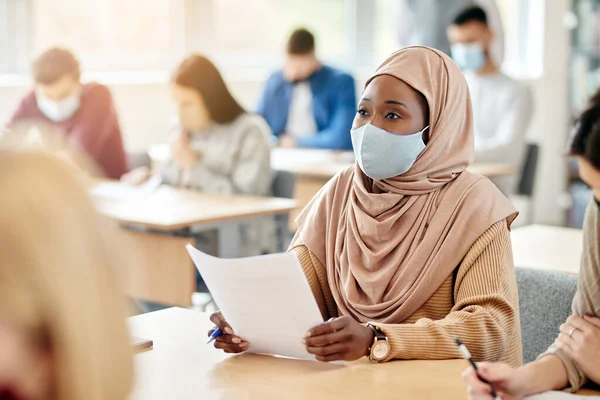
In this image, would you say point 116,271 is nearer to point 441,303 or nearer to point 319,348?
point 319,348

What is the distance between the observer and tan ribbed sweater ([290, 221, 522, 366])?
1.68m

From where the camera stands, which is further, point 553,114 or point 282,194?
point 553,114

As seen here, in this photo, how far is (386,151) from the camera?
6.28 feet

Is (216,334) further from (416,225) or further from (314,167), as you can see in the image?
(314,167)

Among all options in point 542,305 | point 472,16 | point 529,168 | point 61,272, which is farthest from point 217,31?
point 61,272

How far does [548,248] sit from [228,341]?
1551 mm

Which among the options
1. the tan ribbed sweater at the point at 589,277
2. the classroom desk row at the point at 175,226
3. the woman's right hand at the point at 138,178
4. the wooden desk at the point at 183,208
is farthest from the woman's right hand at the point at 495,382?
the woman's right hand at the point at 138,178

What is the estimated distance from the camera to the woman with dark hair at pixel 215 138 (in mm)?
4059

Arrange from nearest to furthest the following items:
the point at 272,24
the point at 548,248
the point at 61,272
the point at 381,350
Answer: the point at 61,272
the point at 381,350
the point at 548,248
the point at 272,24

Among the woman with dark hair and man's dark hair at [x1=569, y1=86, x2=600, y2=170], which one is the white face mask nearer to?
the woman with dark hair

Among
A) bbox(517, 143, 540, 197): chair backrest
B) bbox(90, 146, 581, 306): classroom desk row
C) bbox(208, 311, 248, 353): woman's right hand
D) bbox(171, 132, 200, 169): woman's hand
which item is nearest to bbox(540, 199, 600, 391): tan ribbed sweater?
bbox(208, 311, 248, 353): woman's right hand

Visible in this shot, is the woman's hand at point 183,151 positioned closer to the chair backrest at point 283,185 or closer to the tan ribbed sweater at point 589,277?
the chair backrest at point 283,185

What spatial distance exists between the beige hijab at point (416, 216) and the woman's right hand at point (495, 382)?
→ 420mm

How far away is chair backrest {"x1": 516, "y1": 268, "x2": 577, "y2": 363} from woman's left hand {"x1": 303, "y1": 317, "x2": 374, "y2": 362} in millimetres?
545
